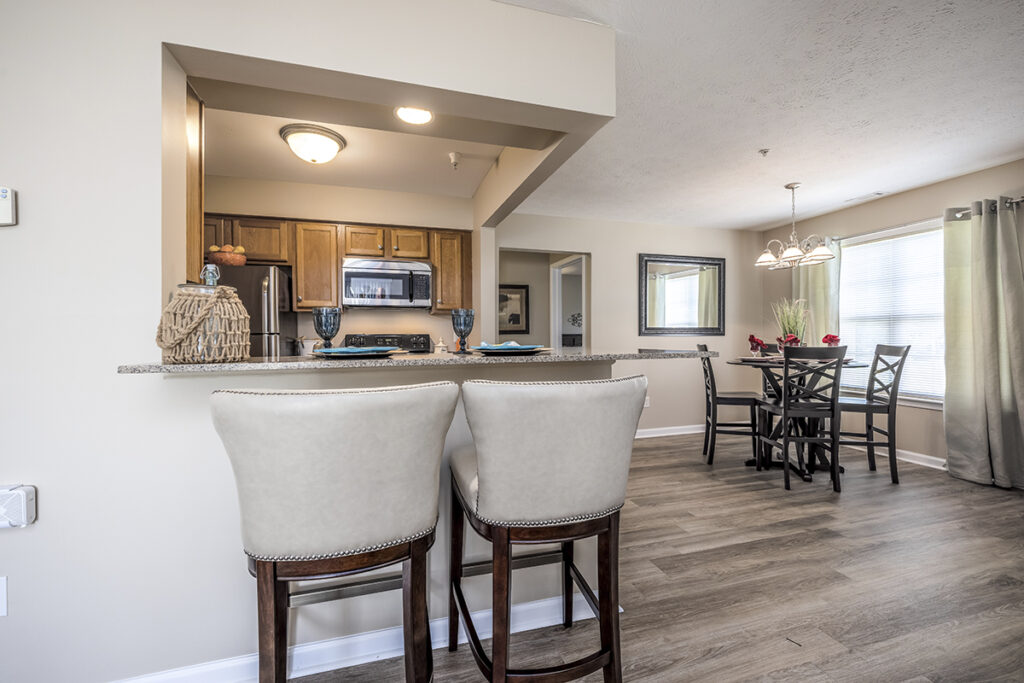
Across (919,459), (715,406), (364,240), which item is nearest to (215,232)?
(364,240)

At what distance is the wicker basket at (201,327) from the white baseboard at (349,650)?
1.04m

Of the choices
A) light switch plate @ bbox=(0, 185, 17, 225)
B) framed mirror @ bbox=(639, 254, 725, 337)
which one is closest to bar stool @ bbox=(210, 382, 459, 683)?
light switch plate @ bbox=(0, 185, 17, 225)

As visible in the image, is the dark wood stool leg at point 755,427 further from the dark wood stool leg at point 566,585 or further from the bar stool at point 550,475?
the bar stool at point 550,475

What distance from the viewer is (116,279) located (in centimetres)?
131

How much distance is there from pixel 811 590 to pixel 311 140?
138 inches

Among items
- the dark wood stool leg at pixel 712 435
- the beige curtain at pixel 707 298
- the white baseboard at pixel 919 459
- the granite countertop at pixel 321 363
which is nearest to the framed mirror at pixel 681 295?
the beige curtain at pixel 707 298

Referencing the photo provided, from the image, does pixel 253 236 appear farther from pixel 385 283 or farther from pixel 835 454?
pixel 835 454

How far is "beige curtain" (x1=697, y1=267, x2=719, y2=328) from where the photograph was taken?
5238 millimetres

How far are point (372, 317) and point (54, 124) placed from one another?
281cm

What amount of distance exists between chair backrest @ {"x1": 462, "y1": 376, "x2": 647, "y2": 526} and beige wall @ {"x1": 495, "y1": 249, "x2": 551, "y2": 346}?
4787 mm

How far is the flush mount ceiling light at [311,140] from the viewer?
261cm

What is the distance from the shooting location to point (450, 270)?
4031 millimetres

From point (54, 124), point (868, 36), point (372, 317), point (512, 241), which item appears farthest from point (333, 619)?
point (512, 241)

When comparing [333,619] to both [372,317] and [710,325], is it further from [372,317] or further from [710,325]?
[710,325]
